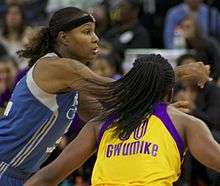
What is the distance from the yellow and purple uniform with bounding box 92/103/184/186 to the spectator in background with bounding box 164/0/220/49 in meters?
6.98

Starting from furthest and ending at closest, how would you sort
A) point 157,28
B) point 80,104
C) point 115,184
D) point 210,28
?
point 157,28 → point 210,28 → point 80,104 → point 115,184

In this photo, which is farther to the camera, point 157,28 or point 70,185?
point 157,28

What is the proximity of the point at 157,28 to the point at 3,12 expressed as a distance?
7.24 feet

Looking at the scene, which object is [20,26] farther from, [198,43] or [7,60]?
[198,43]

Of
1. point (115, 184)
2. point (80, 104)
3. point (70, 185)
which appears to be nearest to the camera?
point (115, 184)

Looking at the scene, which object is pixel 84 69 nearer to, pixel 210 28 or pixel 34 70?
pixel 34 70

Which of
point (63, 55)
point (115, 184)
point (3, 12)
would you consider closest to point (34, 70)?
point (63, 55)

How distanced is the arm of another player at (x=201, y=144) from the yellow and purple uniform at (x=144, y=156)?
57 millimetres

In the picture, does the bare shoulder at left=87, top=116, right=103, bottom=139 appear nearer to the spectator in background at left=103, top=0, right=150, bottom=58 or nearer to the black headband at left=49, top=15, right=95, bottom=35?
the black headband at left=49, top=15, right=95, bottom=35

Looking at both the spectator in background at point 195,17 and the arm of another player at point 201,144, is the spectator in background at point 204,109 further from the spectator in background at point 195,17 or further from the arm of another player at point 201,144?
the arm of another player at point 201,144

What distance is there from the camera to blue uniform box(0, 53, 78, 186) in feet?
17.8

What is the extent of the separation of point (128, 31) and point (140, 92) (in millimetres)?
7217

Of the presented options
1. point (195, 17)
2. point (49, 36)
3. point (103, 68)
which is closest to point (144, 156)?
point (49, 36)

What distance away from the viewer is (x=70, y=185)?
8578 millimetres
